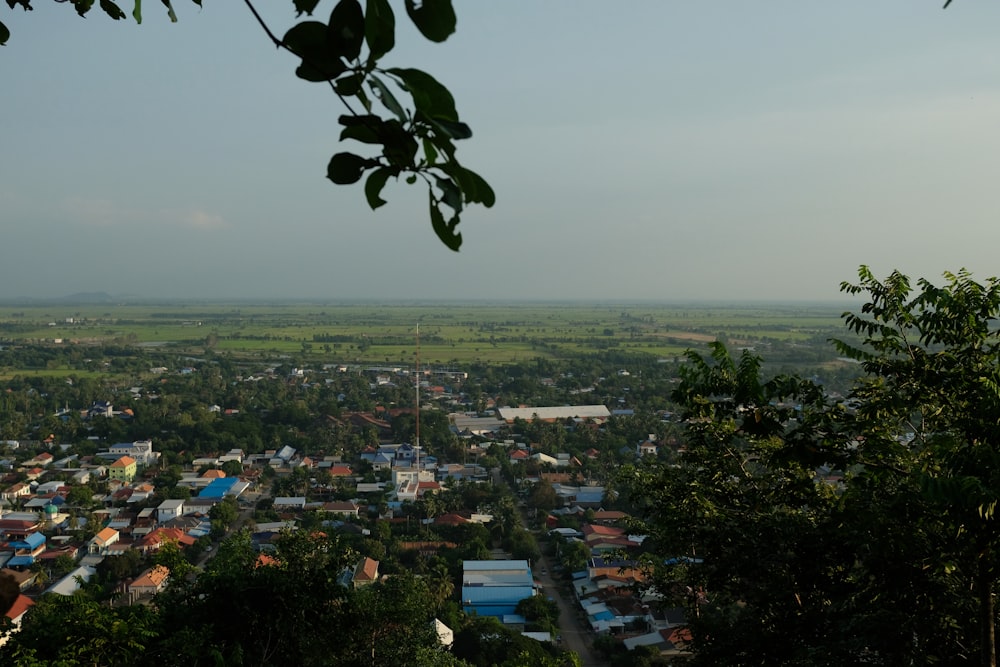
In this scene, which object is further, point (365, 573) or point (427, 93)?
point (365, 573)

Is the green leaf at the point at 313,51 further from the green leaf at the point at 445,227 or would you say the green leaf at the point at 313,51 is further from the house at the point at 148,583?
the house at the point at 148,583

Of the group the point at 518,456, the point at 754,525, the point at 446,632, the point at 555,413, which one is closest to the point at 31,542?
the point at 446,632

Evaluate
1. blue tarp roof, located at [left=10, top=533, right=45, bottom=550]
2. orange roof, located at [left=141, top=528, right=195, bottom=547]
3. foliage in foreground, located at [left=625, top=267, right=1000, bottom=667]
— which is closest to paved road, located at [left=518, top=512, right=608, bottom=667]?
foliage in foreground, located at [left=625, top=267, right=1000, bottom=667]

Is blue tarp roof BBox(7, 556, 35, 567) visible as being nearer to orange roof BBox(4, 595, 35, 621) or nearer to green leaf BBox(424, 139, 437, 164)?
orange roof BBox(4, 595, 35, 621)

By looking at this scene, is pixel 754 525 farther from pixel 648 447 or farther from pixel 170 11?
pixel 648 447

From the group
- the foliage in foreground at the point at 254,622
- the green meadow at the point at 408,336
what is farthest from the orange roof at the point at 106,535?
the green meadow at the point at 408,336

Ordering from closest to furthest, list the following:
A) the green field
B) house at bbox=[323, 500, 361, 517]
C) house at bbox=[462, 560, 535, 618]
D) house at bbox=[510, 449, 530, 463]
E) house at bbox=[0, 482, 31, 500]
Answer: house at bbox=[462, 560, 535, 618] < house at bbox=[323, 500, 361, 517] < house at bbox=[0, 482, 31, 500] < house at bbox=[510, 449, 530, 463] < the green field
